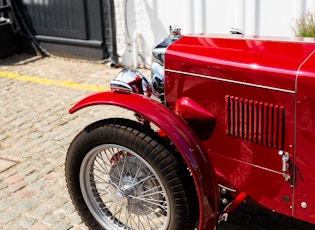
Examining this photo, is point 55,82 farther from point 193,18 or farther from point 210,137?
point 210,137

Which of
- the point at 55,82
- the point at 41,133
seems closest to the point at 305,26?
the point at 41,133

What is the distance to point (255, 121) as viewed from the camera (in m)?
2.86

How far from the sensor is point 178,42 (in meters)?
3.27

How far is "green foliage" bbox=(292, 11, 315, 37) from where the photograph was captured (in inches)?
222

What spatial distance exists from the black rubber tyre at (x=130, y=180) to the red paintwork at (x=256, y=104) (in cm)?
34

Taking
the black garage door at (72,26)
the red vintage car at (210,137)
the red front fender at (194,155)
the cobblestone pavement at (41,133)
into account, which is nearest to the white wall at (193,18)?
the black garage door at (72,26)

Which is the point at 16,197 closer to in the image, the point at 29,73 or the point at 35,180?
the point at 35,180

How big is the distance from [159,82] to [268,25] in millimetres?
3286

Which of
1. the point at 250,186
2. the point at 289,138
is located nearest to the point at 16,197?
the point at 250,186

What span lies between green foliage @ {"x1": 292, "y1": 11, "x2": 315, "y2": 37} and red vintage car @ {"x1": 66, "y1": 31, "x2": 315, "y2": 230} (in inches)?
103

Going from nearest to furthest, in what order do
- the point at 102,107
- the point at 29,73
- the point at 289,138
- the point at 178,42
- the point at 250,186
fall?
the point at 289,138, the point at 250,186, the point at 178,42, the point at 102,107, the point at 29,73

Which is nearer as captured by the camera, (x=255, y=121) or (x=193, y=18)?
(x=255, y=121)

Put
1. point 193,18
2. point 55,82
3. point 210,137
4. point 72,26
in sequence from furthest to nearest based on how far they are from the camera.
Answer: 1. point 72,26
2. point 55,82
3. point 193,18
4. point 210,137

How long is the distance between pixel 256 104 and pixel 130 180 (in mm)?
909
